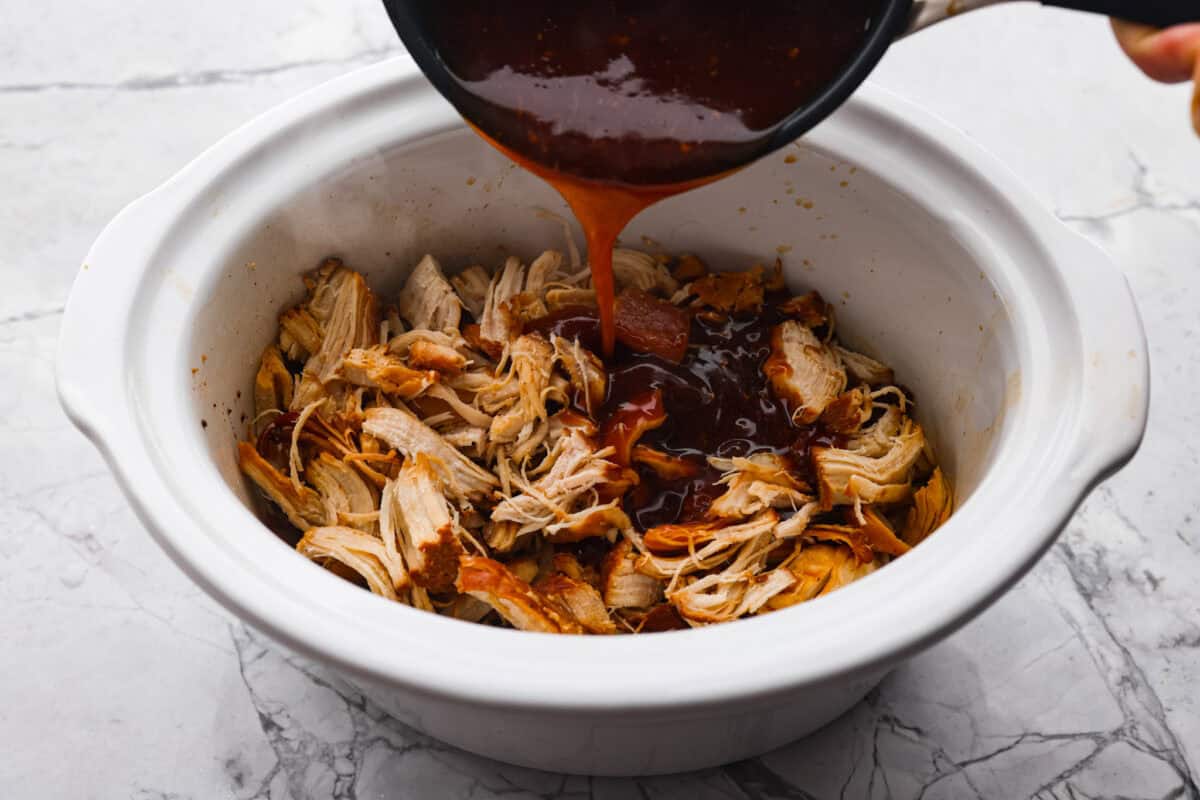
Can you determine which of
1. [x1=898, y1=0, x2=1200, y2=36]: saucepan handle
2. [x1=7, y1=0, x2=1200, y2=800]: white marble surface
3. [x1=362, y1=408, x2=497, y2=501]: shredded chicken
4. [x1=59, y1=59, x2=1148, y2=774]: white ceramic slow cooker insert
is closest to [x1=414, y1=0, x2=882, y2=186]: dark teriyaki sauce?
[x1=898, y1=0, x2=1200, y2=36]: saucepan handle

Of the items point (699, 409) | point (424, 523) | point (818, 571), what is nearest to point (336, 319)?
point (424, 523)

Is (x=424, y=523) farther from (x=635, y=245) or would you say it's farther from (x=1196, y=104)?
(x=1196, y=104)

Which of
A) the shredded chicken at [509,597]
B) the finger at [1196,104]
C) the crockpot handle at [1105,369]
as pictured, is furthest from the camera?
the shredded chicken at [509,597]

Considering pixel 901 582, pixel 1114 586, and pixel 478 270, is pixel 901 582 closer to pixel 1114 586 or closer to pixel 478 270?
pixel 1114 586

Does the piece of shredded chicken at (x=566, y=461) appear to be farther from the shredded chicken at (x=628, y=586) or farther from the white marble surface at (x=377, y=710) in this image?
the white marble surface at (x=377, y=710)

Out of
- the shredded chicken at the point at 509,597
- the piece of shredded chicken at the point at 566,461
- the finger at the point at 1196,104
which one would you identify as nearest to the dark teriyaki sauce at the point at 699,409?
the piece of shredded chicken at the point at 566,461
